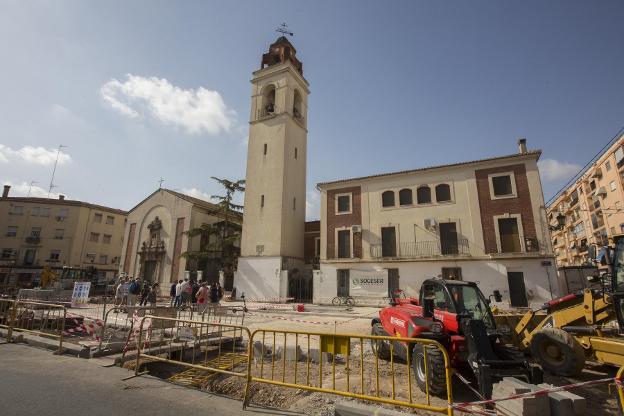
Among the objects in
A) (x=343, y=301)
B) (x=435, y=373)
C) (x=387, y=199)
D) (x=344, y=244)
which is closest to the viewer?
(x=435, y=373)

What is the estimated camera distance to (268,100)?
29.5 metres

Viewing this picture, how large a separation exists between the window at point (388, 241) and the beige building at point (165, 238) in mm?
13295

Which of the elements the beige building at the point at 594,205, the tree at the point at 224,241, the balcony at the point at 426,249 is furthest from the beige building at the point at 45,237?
the beige building at the point at 594,205

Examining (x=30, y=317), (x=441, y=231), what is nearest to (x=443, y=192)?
(x=441, y=231)

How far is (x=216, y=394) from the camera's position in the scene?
16.5 ft

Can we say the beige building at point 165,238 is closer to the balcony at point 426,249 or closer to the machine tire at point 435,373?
the balcony at point 426,249

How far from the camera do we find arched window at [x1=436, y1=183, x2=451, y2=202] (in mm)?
21562

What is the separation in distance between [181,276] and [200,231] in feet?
16.2

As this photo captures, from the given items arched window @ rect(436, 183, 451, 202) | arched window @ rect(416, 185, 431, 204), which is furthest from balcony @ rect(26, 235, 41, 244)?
arched window @ rect(436, 183, 451, 202)

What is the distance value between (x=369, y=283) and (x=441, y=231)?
19.6 feet

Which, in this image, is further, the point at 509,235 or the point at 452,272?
the point at 452,272

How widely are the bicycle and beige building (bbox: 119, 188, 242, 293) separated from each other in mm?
10889

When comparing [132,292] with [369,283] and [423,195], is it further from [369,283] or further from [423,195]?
[423,195]

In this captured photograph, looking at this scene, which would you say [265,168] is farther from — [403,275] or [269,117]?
[403,275]
